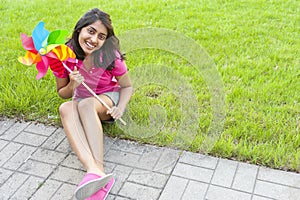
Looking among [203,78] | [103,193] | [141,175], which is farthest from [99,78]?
[203,78]

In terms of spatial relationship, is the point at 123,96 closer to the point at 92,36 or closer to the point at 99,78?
the point at 99,78

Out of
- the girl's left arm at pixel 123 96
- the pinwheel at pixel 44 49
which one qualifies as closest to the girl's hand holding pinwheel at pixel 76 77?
the pinwheel at pixel 44 49

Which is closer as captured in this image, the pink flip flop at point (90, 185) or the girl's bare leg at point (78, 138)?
the pink flip flop at point (90, 185)

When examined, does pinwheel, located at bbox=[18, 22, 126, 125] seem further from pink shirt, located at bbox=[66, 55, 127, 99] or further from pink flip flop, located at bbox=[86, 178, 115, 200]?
pink flip flop, located at bbox=[86, 178, 115, 200]

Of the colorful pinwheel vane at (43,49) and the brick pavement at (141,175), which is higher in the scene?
the colorful pinwheel vane at (43,49)

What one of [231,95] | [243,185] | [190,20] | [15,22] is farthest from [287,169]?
[15,22]

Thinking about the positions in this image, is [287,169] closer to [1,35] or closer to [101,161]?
[101,161]

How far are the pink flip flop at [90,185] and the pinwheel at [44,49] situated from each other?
0.69m

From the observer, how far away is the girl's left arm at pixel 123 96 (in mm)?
3008

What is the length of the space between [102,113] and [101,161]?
396mm

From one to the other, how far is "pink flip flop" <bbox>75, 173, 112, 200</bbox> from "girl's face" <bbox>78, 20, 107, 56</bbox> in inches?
33.1

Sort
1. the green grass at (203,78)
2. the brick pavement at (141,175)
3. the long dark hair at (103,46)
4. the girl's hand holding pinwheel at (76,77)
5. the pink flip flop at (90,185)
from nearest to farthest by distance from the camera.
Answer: the pink flip flop at (90,185) → the brick pavement at (141,175) → the girl's hand holding pinwheel at (76,77) → the long dark hair at (103,46) → the green grass at (203,78)

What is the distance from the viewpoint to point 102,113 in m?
3.06

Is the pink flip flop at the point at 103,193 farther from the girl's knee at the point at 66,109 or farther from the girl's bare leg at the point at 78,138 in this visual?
the girl's knee at the point at 66,109
